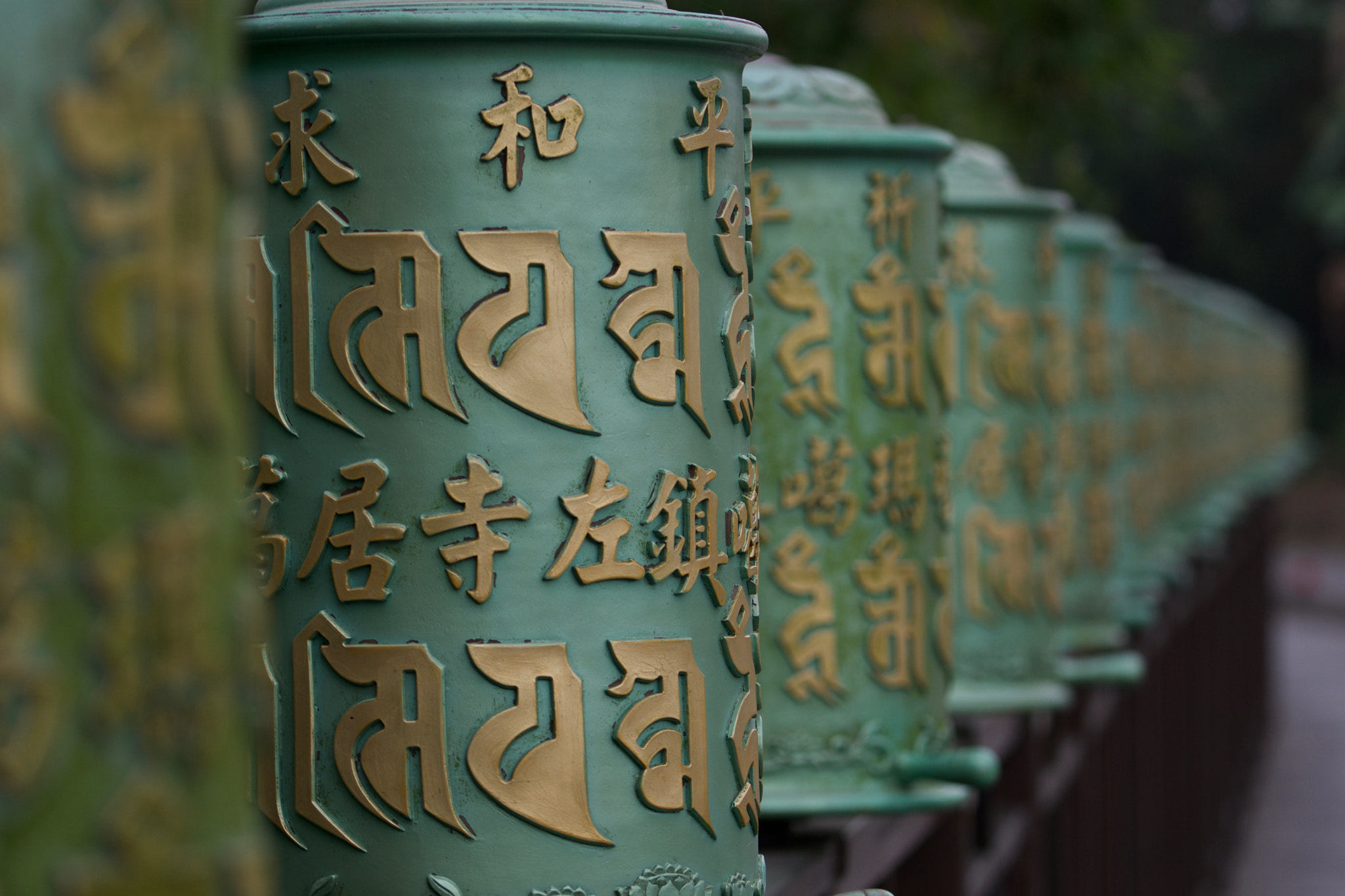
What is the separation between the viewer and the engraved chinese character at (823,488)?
1.87 m

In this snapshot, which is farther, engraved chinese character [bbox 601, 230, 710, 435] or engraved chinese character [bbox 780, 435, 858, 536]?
engraved chinese character [bbox 780, 435, 858, 536]

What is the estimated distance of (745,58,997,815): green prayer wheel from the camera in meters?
1.83

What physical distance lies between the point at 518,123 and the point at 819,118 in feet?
2.54

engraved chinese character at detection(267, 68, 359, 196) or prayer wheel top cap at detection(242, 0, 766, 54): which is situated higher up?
prayer wheel top cap at detection(242, 0, 766, 54)

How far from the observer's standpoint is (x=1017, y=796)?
3.19m

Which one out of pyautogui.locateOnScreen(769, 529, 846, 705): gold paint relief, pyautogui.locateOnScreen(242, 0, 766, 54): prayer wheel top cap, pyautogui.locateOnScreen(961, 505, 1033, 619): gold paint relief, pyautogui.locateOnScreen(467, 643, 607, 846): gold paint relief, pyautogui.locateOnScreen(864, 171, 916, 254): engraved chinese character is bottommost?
pyautogui.locateOnScreen(961, 505, 1033, 619): gold paint relief

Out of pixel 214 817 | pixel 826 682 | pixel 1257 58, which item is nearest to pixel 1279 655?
pixel 1257 58

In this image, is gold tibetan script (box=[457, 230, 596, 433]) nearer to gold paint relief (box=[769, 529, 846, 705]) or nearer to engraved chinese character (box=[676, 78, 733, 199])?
engraved chinese character (box=[676, 78, 733, 199])

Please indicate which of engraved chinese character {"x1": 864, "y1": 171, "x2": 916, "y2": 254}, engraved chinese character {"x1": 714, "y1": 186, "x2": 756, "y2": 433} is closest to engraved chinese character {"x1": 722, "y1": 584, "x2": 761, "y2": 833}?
engraved chinese character {"x1": 714, "y1": 186, "x2": 756, "y2": 433}

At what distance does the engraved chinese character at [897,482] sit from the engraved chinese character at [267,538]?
2.69ft

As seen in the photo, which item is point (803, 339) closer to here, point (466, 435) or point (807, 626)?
point (807, 626)

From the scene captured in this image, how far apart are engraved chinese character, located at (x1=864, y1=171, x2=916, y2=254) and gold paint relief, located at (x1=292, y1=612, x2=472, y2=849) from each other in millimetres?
835

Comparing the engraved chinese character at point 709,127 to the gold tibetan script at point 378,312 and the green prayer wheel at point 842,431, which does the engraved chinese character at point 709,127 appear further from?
the green prayer wheel at point 842,431

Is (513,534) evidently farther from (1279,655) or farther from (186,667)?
(1279,655)
